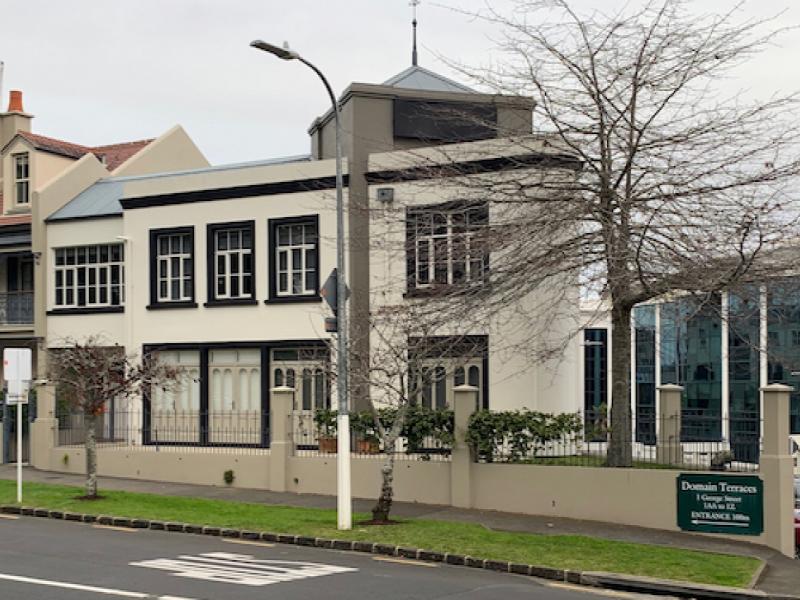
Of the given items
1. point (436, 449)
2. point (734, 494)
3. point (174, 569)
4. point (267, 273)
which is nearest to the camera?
point (174, 569)

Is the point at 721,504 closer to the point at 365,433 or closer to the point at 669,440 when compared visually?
the point at 669,440

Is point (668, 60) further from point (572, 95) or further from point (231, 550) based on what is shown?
point (231, 550)

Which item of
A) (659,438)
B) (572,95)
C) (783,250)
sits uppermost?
(572,95)

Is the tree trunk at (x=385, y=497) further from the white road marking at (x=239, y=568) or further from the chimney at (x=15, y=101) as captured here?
the chimney at (x=15, y=101)

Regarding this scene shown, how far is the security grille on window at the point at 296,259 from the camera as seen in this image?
2609 cm

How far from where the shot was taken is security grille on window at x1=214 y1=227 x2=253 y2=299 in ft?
88.7

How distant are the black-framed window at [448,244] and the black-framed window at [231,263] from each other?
504 centimetres

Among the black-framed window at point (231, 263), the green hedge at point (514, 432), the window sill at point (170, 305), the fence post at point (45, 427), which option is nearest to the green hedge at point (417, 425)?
the green hedge at point (514, 432)

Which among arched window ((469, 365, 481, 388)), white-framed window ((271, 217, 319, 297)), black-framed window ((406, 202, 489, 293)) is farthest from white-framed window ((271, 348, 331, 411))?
black-framed window ((406, 202, 489, 293))

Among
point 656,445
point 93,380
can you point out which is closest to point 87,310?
point 93,380

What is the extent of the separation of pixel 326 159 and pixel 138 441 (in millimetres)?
8234

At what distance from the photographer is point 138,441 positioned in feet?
87.7

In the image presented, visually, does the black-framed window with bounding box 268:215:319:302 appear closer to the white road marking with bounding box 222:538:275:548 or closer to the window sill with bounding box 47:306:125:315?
the window sill with bounding box 47:306:125:315

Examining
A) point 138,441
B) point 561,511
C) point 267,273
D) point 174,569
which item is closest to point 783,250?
point 561,511
